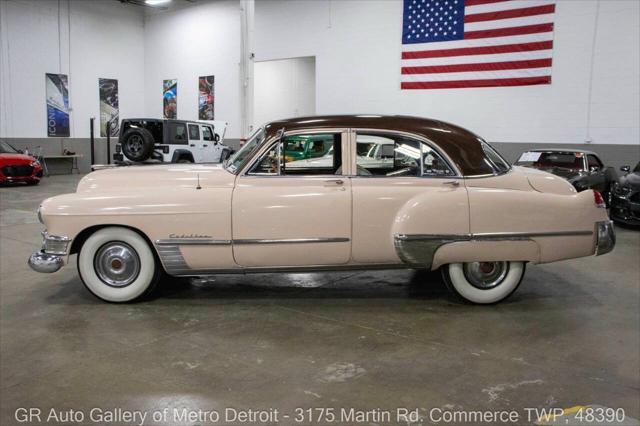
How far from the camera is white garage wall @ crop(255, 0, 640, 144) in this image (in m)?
12.6

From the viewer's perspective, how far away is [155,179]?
15.6 ft

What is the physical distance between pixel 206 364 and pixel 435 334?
5.68 ft

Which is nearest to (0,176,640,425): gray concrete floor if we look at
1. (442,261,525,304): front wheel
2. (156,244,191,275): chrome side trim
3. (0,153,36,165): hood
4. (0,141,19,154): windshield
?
(442,261,525,304): front wheel

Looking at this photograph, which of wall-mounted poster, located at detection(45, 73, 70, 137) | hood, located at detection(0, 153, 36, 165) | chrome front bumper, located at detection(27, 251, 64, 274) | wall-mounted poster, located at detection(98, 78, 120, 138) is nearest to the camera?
chrome front bumper, located at detection(27, 251, 64, 274)

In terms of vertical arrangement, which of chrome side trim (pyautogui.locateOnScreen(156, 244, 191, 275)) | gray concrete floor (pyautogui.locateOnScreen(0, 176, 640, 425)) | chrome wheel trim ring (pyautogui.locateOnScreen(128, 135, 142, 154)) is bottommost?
gray concrete floor (pyautogui.locateOnScreen(0, 176, 640, 425))

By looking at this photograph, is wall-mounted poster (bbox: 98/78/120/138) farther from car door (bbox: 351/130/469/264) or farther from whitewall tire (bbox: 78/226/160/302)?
car door (bbox: 351/130/469/264)

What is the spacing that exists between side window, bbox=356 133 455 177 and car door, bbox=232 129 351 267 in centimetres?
31

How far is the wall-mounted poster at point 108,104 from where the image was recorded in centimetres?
2141

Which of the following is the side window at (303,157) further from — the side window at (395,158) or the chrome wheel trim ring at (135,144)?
the chrome wheel trim ring at (135,144)

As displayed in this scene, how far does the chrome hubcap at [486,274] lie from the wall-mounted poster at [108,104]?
66.0ft

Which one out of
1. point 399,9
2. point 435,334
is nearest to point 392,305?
point 435,334

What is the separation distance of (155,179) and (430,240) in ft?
8.24

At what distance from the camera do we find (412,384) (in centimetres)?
316

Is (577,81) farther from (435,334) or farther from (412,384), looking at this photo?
(412,384)
